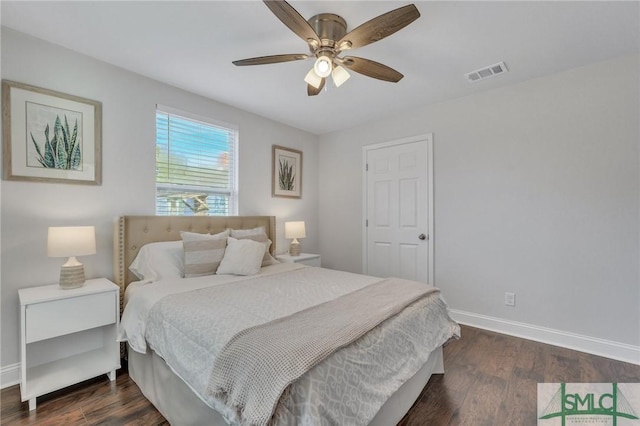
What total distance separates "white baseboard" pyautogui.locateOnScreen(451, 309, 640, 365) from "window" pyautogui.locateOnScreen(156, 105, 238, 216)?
9.90 ft

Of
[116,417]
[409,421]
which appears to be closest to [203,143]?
[116,417]

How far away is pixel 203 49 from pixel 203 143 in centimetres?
113

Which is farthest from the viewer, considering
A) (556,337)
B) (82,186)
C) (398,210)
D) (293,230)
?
(293,230)

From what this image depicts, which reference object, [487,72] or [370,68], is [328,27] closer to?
[370,68]

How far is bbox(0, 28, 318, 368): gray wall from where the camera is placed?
2002mm

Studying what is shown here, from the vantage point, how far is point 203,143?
3.16m

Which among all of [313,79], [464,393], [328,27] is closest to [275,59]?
[313,79]

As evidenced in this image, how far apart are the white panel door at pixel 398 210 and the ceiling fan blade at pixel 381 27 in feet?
6.55

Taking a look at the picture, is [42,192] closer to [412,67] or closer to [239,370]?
[239,370]

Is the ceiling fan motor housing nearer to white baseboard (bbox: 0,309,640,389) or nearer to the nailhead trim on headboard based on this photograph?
the nailhead trim on headboard

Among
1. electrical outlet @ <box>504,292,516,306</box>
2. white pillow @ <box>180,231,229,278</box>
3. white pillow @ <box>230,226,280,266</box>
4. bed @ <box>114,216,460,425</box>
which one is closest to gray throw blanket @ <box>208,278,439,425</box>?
bed @ <box>114,216,460,425</box>

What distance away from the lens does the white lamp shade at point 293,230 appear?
12.3 ft

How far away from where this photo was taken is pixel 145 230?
2527mm

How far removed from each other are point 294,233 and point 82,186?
221 centimetres
